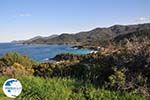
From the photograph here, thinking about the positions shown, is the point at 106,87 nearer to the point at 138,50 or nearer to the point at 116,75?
the point at 116,75

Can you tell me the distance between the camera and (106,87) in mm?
9039

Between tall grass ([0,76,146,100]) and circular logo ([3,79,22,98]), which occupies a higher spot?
circular logo ([3,79,22,98])

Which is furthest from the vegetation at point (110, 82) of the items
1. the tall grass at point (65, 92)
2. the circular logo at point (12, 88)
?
the circular logo at point (12, 88)

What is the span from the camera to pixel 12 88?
714 centimetres

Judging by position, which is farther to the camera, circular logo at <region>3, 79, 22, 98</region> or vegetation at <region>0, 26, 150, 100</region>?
vegetation at <region>0, 26, 150, 100</region>

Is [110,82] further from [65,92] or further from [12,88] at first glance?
[12,88]

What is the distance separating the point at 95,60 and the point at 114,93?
113 inches

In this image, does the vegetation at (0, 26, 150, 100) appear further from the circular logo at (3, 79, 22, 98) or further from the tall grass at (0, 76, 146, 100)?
the circular logo at (3, 79, 22, 98)

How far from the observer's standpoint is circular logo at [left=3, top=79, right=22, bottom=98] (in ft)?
23.1

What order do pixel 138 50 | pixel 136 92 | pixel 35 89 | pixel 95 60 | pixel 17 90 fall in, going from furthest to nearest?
1. pixel 95 60
2. pixel 138 50
3. pixel 35 89
4. pixel 136 92
5. pixel 17 90

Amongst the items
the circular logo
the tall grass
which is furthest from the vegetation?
the circular logo

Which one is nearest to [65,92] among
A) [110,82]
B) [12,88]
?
[110,82]

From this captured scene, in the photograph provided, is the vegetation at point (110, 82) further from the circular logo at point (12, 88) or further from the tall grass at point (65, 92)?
the circular logo at point (12, 88)

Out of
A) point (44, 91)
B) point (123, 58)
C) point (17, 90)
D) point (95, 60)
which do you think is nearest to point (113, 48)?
point (95, 60)
